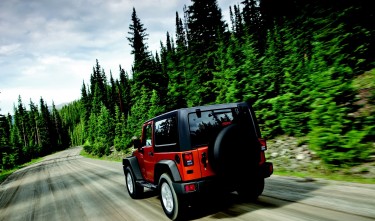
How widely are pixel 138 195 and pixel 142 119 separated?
2083 cm

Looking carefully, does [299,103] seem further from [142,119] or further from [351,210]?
[142,119]

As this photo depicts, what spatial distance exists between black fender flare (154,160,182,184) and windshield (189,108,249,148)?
569 millimetres

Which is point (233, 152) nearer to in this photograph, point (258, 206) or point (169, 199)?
point (258, 206)

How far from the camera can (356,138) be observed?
21.9ft

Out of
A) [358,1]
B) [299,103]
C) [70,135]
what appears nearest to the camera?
[299,103]

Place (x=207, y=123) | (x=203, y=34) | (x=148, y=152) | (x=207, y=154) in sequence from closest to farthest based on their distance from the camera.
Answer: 1. (x=207, y=154)
2. (x=207, y=123)
3. (x=148, y=152)
4. (x=203, y=34)

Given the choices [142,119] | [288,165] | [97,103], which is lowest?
[288,165]

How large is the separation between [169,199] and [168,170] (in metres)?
0.61

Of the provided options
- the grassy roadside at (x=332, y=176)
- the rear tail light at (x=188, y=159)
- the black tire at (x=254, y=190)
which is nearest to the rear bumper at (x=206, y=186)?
the rear tail light at (x=188, y=159)

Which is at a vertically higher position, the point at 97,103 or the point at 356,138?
the point at 97,103

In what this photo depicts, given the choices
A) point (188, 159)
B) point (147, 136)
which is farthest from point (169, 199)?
point (147, 136)

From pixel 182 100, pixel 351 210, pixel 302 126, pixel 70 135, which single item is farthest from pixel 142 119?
pixel 70 135

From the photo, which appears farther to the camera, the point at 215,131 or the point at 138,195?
the point at 138,195

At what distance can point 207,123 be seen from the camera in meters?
4.93
